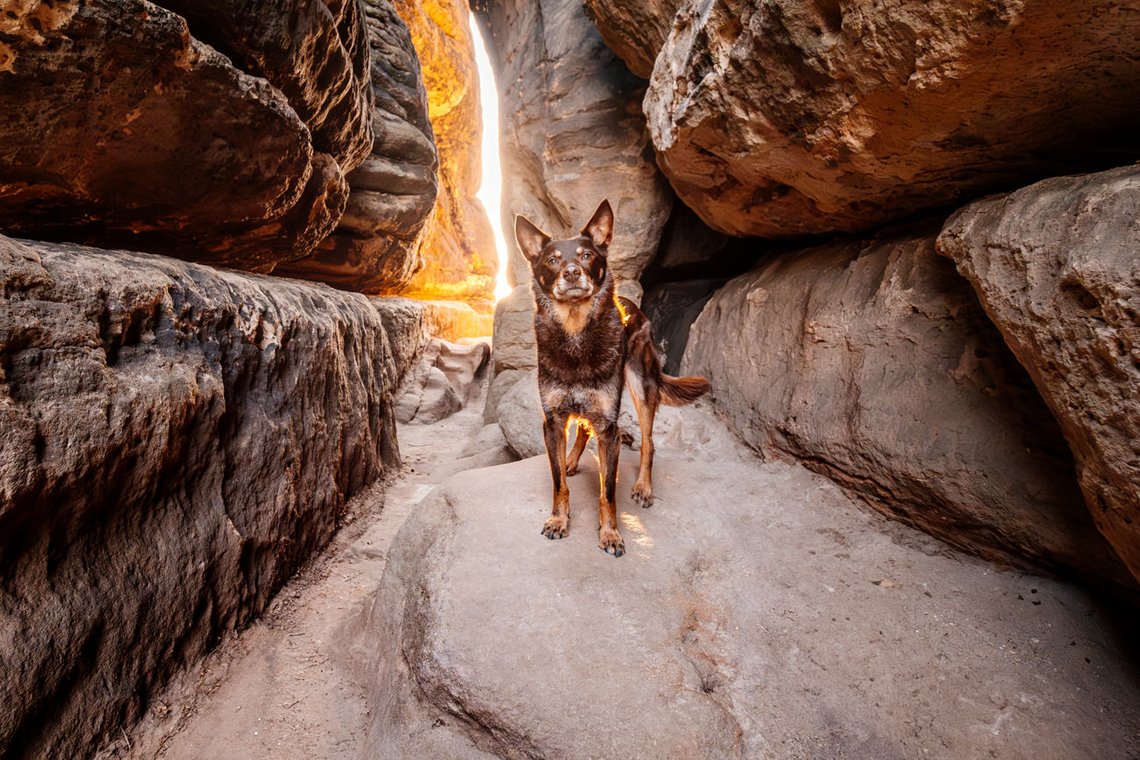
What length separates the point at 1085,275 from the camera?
1.68m

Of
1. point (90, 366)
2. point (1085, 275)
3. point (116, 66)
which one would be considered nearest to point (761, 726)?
point (1085, 275)

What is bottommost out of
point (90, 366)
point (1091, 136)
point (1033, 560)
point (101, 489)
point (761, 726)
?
point (761, 726)

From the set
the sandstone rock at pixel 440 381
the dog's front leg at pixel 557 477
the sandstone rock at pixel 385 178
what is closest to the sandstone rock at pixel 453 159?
the sandstone rock at pixel 440 381

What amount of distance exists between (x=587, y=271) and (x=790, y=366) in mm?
2245

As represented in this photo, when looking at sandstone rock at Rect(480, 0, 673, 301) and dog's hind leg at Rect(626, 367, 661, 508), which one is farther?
sandstone rock at Rect(480, 0, 673, 301)

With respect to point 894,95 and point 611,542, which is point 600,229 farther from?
point 611,542

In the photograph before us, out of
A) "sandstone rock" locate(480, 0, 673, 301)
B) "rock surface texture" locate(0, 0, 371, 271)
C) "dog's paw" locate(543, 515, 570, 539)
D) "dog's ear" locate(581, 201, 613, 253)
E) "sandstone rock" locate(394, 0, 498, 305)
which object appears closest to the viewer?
"rock surface texture" locate(0, 0, 371, 271)

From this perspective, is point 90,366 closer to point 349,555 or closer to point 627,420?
point 349,555

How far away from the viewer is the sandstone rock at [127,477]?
5.31 feet

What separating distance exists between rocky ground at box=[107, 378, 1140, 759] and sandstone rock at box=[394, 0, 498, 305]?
10.0 meters

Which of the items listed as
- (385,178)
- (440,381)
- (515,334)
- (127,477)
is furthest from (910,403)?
(440,381)

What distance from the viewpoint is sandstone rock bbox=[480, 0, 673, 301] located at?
6523mm

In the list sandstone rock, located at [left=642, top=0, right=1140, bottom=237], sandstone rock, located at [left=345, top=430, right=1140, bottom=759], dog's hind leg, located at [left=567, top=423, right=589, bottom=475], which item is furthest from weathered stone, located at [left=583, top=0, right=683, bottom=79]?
sandstone rock, located at [left=345, top=430, right=1140, bottom=759]

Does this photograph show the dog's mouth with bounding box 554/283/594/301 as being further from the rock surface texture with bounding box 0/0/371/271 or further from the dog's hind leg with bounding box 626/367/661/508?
the rock surface texture with bounding box 0/0/371/271
